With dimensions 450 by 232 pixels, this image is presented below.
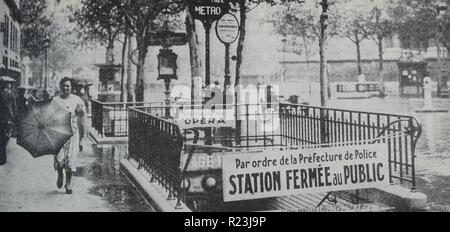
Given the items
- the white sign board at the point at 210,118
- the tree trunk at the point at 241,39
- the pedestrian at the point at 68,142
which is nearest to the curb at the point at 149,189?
the pedestrian at the point at 68,142

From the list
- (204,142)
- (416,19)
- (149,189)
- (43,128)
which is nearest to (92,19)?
(204,142)

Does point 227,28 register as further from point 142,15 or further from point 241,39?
point 142,15

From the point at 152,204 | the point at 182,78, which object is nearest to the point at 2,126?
the point at 152,204

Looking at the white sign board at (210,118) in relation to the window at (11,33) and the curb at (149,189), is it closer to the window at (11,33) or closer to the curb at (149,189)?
the curb at (149,189)

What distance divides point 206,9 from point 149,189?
2502 millimetres

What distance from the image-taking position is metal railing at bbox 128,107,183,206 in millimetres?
4470

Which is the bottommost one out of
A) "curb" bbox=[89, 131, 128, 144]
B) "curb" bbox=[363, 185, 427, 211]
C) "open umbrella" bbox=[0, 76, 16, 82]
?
"curb" bbox=[363, 185, 427, 211]

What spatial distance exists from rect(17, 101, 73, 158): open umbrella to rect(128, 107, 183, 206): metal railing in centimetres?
92

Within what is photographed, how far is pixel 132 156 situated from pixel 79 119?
1622mm

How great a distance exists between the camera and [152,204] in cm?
473

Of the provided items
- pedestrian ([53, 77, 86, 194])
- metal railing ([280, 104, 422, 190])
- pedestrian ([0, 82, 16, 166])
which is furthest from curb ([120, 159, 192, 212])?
metal railing ([280, 104, 422, 190])

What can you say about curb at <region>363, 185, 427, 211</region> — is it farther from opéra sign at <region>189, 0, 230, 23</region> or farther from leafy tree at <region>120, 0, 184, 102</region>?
leafy tree at <region>120, 0, 184, 102</region>

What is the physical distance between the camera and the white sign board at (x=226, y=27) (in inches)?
259

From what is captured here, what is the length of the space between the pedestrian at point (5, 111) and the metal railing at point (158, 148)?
1.43 metres
